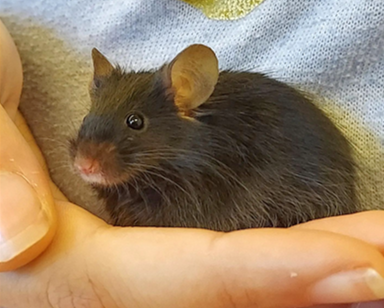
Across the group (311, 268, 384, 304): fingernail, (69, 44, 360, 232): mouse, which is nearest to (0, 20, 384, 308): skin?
(311, 268, 384, 304): fingernail

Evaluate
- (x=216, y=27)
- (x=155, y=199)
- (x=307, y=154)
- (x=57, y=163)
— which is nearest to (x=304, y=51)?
(x=216, y=27)

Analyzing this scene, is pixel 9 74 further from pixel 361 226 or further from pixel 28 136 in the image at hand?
pixel 361 226

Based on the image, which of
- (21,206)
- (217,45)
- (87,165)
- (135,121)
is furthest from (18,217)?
(217,45)

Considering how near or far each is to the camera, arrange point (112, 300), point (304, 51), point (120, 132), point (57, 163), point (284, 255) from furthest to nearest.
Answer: point (57, 163) → point (304, 51) → point (120, 132) → point (112, 300) → point (284, 255)

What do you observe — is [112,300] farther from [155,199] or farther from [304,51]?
[304,51]

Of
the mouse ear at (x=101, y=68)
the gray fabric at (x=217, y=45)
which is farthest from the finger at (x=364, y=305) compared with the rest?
the mouse ear at (x=101, y=68)

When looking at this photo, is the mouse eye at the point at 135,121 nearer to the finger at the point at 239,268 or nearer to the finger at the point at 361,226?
the finger at the point at 239,268

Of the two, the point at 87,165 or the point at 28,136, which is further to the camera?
the point at 28,136
